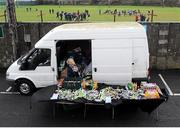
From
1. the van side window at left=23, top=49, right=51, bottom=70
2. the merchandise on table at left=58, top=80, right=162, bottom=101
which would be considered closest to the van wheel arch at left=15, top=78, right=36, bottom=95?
the van side window at left=23, top=49, right=51, bottom=70

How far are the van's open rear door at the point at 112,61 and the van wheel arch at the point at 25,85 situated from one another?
8.02 feet

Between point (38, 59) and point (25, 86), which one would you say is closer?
point (38, 59)

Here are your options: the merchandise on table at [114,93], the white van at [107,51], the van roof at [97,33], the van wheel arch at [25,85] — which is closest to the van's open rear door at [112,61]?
the white van at [107,51]

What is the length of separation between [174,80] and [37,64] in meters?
5.91

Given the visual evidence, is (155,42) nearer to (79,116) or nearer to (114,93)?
(114,93)

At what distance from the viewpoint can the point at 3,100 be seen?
11.5 meters

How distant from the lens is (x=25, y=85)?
11789 millimetres

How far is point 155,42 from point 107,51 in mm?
5148

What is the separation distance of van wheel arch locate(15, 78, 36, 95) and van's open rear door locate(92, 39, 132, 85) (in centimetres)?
245

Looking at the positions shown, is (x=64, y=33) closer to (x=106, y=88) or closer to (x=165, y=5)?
(x=106, y=88)

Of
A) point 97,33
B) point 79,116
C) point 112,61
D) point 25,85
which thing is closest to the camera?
point 79,116

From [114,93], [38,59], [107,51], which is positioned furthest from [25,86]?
[114,93]

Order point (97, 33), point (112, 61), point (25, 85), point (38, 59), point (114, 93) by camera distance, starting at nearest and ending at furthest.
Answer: point (114, 93), point (97, 33), point (112, 61), point (38, 59), point (25, 85)

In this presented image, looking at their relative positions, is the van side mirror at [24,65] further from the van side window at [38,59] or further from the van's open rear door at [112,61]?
the van's open rear door at [112,61]
